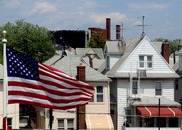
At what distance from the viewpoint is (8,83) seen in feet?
48.3

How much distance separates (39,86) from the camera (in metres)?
15.4

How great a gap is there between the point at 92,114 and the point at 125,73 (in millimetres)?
5031

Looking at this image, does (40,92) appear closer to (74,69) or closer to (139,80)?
(74,69)

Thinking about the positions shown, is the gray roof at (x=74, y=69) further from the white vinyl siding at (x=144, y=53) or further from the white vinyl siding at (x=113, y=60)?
the white vinyl siding at (x=113, y=60)

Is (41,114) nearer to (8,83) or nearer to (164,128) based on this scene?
(164,128)

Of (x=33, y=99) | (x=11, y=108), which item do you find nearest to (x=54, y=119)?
(x=11, y=108)

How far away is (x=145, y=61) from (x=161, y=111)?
5.06m

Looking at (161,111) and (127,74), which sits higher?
(127,74)

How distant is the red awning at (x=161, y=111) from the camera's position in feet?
140

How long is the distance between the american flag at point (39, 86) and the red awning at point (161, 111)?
26.9m

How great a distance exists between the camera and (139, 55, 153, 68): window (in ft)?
151

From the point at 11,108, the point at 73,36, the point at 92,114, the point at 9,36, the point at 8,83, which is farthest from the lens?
the point at 73,36

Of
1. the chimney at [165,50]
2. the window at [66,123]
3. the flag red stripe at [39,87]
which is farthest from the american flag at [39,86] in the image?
the chimney at [165,50]

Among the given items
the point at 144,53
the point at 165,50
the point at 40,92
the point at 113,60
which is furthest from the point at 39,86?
the point at 165,50
